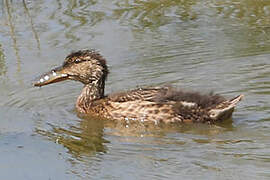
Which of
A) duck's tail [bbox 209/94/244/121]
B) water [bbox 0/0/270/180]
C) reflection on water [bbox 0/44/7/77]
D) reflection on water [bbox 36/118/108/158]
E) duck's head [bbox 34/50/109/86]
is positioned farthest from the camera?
reflection on water [bbox 0/44/7/77]

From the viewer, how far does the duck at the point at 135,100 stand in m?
8.81

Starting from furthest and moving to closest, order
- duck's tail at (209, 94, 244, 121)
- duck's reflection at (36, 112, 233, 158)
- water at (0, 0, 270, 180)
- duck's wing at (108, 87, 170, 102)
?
duck's wing at (108, 87, 170, 102)
duck's tail at (209, 94, 244, 121)
duck's reflection at (36, 112, 233, 158)
water at (0, 0, 270, 180)

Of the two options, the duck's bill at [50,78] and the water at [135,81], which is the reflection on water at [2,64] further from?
the duck's bill at [50,78]

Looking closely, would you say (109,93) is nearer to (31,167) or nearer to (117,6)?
(31,167)

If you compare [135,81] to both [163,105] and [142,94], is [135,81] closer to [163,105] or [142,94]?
[142,94]

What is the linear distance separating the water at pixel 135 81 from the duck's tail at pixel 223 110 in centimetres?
16

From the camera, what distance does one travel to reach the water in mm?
7273

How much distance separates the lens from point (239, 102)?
9547 millimetres

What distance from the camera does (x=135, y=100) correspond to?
9109mm

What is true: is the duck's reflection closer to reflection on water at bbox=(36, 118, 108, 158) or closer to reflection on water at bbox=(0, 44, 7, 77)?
reflection on water at bbox=(36, 118, 108, 158)

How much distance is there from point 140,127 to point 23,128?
134 cm

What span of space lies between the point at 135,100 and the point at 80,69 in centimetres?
100

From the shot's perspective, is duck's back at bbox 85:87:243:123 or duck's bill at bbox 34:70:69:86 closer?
duck's back at bbox 85:87:243:123

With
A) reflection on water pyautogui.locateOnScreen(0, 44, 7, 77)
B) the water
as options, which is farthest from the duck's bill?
reflection on water pyautogui.locateOnScreen(0, 44, 7, 77)
